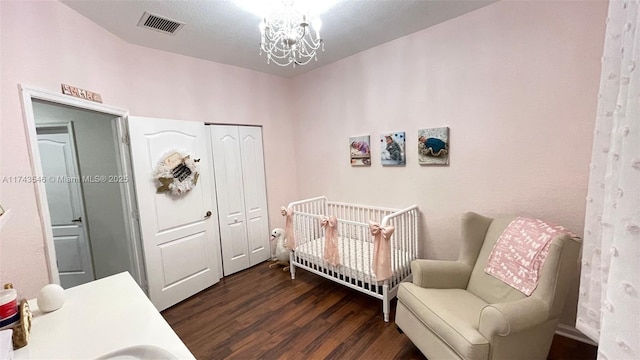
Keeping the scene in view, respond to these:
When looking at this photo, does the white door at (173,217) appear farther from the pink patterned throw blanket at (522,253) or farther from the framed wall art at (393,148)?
the pink patterned throw blanket at (522,253)

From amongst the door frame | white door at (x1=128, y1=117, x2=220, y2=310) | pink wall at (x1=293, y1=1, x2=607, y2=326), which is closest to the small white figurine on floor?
white door at (x1=128, y1=117, x2=220, y2=310)

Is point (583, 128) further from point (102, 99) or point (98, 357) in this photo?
point (102, 99)

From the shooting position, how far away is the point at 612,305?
67cm

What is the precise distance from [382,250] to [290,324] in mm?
1054

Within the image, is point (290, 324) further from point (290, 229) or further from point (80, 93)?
point (80, 93)

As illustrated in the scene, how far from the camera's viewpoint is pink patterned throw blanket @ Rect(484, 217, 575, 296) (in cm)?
162

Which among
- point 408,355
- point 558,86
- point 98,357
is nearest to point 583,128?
point 558,86

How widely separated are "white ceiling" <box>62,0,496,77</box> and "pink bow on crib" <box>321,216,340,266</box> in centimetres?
182

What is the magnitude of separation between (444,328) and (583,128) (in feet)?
5.60

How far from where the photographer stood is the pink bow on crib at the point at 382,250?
2.15m

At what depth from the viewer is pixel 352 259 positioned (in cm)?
257

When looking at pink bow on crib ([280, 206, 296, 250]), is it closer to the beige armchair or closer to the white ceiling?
the beige armchair

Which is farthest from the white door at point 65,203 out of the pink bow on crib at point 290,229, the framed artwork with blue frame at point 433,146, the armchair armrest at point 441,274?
the framed artwork with blue frame at point 433,146

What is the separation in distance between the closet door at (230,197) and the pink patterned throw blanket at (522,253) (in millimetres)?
2746
